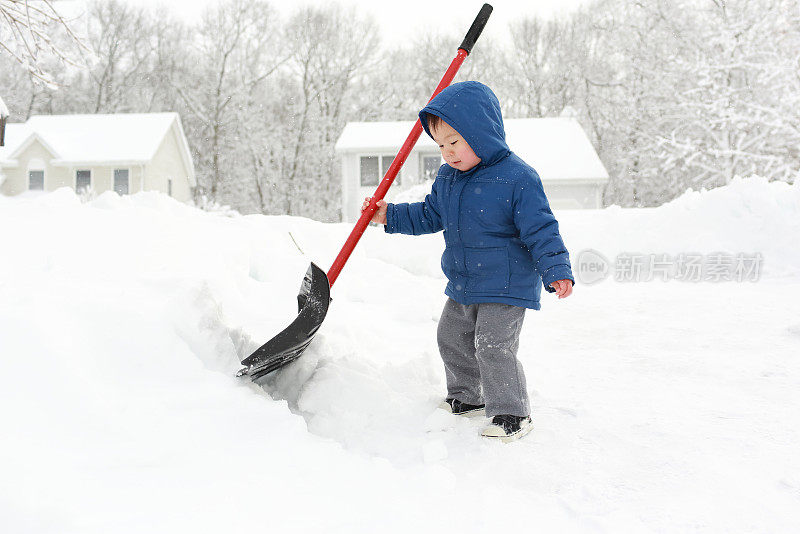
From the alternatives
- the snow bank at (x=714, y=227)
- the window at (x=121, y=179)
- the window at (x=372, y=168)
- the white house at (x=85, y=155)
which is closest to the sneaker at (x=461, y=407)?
the snow bank at (x=714, y=227)

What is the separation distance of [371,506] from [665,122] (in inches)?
880

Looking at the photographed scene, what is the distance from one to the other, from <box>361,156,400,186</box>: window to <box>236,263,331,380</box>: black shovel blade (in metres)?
16.9

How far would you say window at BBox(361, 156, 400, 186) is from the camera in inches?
744

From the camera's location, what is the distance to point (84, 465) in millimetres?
1398

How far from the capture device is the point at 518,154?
18.6m

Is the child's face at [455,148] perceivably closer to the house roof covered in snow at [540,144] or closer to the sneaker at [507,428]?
the sneaker at [507,428]

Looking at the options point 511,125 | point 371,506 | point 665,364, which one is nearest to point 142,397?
point 371,506

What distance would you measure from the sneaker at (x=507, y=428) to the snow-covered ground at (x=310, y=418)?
0.14 feet

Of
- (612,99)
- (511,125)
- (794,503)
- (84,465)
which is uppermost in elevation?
(612,99)

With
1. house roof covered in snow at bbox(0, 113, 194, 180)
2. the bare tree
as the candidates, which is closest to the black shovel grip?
the bare tree

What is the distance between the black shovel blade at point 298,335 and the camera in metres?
2.01

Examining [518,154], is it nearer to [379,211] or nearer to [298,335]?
[379,211]

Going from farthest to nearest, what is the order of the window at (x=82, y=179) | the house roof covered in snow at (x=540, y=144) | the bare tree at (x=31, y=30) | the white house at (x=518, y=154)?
the window at (x=82, y=179), the white house at (x=518, y=154), the house roof covered in snow at (x=540, y=144), the bare tree at (x=31, y=30)

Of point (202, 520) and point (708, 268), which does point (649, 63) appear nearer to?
point (708, 268)
